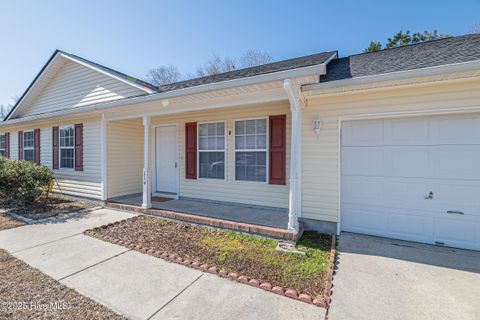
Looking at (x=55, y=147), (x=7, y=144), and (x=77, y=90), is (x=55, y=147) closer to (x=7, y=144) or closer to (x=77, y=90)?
(x=77, y=90)

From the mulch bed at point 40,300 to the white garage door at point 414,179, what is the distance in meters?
4.16

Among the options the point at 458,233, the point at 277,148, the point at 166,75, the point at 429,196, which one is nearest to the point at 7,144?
the point at 277,148

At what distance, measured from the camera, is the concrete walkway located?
2.21m

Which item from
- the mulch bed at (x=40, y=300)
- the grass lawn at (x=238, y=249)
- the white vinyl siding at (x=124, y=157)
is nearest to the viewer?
the mulch bed at (x=40, y=300)

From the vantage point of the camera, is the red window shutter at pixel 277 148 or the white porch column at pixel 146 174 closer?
the red window shutter at pixel 277 148

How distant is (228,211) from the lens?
5.25 m

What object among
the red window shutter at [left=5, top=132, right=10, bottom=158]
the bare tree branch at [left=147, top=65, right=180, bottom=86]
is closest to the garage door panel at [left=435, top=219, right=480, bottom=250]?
the red window shutter at [left=5, top=132, right=10, bottom=158]

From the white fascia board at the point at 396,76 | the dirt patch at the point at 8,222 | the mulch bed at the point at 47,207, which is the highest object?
the white fascia board at the point at 396,76

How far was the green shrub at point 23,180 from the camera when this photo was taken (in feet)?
19.6

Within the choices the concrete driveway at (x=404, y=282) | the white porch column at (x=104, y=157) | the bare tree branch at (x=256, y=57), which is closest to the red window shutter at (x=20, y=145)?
the white porch column at (x=104, y=157)

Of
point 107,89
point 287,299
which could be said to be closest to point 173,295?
point 287,299

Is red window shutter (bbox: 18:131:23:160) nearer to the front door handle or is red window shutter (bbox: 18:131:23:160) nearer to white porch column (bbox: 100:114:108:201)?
white porch column (bbox: 100:114:108:201)

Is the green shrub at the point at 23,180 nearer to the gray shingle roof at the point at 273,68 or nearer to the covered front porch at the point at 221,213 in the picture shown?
the covered front porch at the point at 221,213

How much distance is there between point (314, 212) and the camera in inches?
174
